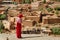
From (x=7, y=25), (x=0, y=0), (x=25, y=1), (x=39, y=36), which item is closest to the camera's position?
(x=39, y=36)

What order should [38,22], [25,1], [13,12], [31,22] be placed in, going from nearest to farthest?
[31,22]
[38,22]
[13,12]
[25,1]

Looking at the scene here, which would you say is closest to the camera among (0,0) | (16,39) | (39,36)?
(16,39)

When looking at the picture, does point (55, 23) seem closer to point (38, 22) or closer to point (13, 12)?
point (38, 22)

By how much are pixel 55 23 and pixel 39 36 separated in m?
6.86

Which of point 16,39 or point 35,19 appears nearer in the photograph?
point 16,39

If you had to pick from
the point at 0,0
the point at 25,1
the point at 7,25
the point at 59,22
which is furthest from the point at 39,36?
the point at 0,0

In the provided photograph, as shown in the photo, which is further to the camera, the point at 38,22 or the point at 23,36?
the point at 38,22

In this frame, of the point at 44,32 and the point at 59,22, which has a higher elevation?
the point at 44,32

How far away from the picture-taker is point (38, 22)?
15375mm

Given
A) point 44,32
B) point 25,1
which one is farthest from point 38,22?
point 25,1

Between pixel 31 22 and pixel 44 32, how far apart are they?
5.34 meters

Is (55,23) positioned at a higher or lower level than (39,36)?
lower

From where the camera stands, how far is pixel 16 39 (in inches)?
288

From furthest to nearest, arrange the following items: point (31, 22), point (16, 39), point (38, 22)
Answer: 1. point (38, 22)
2. point (31, 22)
3. point (16, 39)
